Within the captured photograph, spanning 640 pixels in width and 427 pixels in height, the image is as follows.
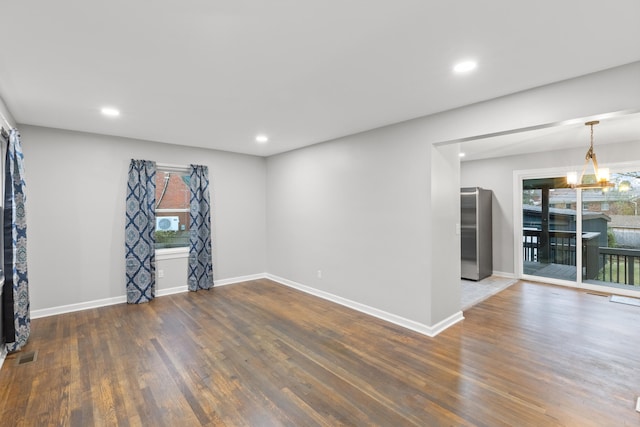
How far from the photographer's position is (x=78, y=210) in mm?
4195

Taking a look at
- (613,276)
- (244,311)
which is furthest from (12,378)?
(613,276)

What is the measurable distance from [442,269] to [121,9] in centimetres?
362

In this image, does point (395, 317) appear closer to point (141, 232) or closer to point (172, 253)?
point (172, 253)

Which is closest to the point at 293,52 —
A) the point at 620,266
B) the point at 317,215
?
the point at 317,215

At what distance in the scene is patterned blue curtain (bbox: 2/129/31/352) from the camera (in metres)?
2.96

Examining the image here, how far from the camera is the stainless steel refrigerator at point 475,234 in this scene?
5.77 meters

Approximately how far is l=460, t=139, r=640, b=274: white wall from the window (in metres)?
5.88

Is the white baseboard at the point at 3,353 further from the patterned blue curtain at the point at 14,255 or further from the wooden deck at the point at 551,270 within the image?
the wooden deck at the point at 551,270

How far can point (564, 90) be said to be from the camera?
2428 mm

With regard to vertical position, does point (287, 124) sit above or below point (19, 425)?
above

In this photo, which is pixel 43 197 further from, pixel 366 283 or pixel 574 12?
pixel 574 12

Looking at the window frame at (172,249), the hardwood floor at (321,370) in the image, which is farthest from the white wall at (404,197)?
the window frame at (172,249)

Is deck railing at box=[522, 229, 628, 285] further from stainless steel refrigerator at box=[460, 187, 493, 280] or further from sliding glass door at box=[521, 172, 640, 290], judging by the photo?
stainless steel refrigerator at box=[460, 187, 493, 280]

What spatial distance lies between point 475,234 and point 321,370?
4.43m
